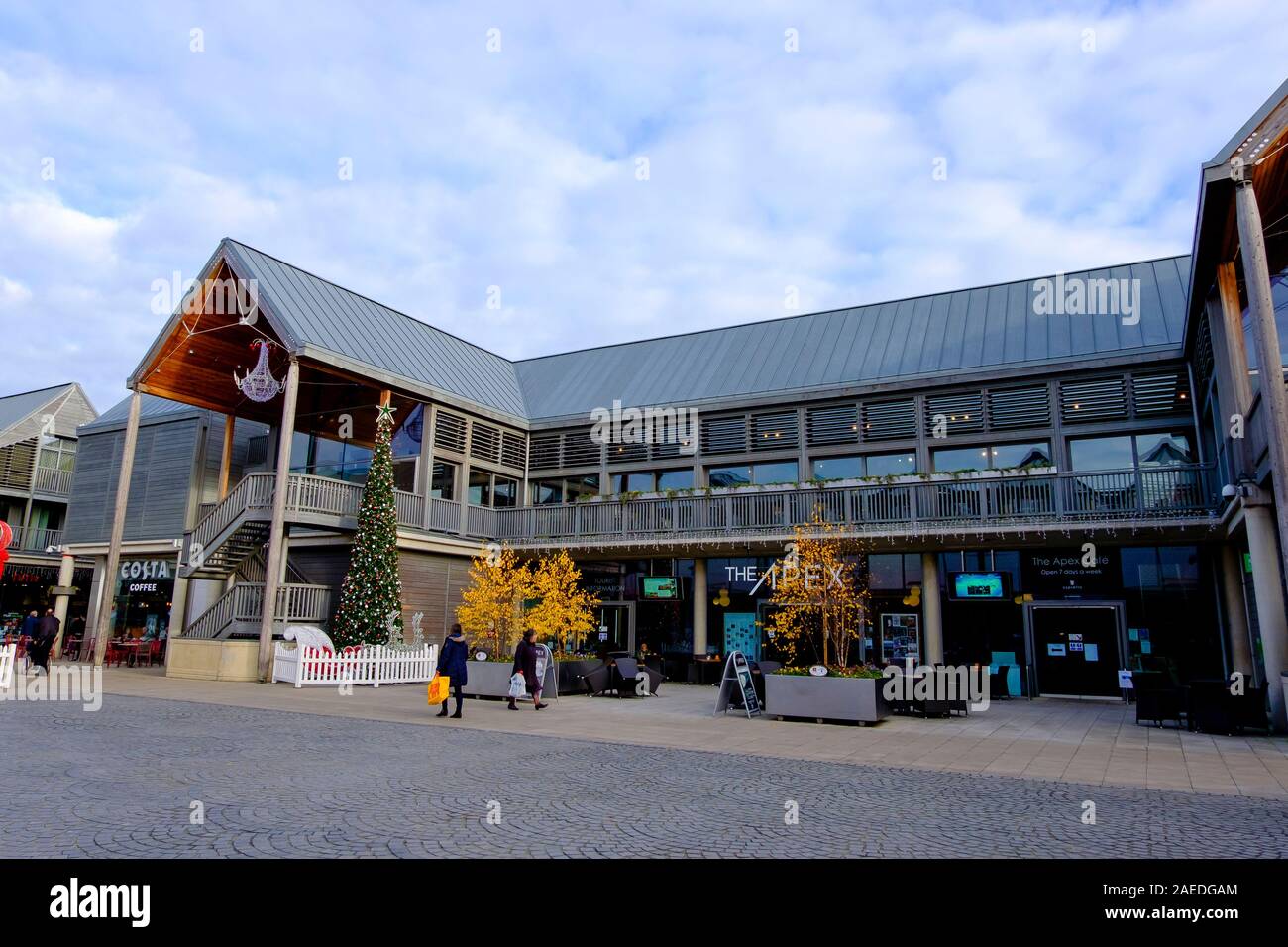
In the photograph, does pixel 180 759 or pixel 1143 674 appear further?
pixel 1143 674

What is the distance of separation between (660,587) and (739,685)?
27.3 ft

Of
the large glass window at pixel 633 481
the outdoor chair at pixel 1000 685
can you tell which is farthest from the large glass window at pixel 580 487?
the outdoor chair at pixel 1000 685

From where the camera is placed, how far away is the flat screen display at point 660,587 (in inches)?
867

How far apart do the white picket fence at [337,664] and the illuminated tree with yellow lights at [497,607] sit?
1.71m

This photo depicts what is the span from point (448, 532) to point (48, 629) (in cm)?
Result: 865

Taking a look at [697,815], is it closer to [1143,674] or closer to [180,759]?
[180,759]

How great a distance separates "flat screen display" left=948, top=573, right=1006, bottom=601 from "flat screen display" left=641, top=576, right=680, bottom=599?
6.89 meters

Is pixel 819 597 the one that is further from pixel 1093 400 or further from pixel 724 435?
pixel 724 435

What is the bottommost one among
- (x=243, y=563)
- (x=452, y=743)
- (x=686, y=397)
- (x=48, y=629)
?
(x=452, y=743)

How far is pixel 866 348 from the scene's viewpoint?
22.0 m

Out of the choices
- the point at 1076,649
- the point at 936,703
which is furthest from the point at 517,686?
the point at 1076,649
